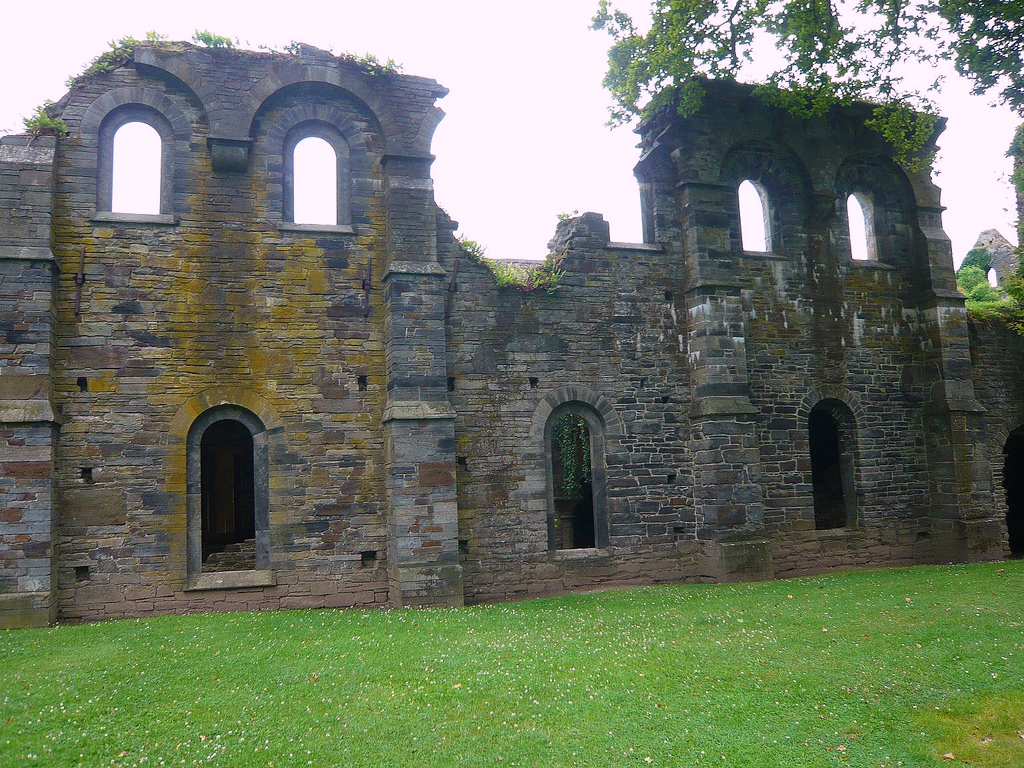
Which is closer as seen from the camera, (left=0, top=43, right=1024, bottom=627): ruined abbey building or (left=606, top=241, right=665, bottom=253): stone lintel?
(left=0, top=43, right=1024, bottom=627): ruined abbey building

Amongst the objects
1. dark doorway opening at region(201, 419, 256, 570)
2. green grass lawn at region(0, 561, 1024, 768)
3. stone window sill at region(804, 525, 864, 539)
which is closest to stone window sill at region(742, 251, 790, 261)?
stone window sill at region(804, 525, 864, 539)

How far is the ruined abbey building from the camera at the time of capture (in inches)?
451

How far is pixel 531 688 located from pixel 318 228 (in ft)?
26.1

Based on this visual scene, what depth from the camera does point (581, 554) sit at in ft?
44.3

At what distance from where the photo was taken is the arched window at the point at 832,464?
15.6 m

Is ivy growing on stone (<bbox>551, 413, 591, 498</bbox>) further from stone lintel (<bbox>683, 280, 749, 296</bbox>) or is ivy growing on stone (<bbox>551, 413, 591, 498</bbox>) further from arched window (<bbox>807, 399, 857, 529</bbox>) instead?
stone lintel (<bbox>683, 280, 749, 296</bbox>)

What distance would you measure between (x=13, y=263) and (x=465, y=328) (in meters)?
6.66

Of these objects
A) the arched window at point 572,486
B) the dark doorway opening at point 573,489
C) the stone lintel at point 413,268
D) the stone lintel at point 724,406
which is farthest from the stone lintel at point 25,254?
the dark doorway opening at point 573,489

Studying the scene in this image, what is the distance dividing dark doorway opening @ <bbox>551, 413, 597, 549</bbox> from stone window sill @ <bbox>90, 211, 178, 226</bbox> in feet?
33.7

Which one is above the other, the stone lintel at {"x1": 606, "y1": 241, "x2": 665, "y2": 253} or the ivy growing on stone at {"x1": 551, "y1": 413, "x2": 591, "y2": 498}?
the stone lintel at {"x1": 606, "y1": 241, "x2": 665, "y2": 253}

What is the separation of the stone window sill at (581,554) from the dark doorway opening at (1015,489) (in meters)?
11.0

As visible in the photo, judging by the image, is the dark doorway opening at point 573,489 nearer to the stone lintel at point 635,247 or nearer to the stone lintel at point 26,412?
the stone lintel at point 635,247

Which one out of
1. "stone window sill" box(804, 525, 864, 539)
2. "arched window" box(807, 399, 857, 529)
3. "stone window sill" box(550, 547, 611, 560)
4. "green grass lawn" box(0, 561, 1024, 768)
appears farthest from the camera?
"arched window" box(807, 399, 857, 529)

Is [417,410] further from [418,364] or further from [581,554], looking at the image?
[581,554]
